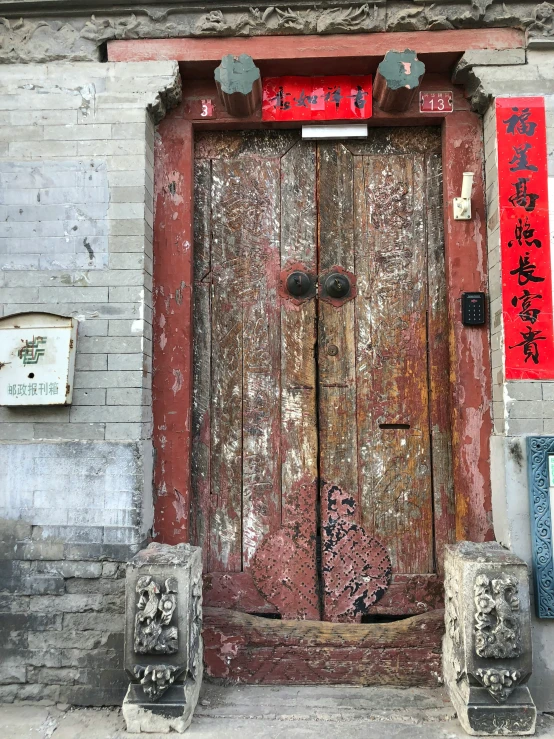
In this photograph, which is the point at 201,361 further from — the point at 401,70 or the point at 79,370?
the point at 401,70

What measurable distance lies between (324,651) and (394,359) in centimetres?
172

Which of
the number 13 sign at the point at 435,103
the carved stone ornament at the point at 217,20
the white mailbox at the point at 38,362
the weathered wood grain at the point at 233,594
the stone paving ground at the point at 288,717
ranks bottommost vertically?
the stone paving ground at the point at 288,717

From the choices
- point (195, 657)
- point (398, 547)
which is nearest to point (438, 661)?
point (398, 547)

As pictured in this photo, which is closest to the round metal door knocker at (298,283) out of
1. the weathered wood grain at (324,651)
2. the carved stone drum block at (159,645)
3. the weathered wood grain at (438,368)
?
the weathered wood grain at (438,368)

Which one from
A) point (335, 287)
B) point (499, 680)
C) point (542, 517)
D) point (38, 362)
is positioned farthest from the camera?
point (335, 287)

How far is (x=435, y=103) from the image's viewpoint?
342 cm

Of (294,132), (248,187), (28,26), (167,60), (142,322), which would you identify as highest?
(28,26)

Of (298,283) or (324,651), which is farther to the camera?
(298,283)

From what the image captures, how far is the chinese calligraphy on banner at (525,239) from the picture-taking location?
3.08 m

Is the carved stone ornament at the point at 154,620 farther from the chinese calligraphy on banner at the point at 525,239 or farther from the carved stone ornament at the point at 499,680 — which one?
the chinese calligraphy on banner at the point at 525,239

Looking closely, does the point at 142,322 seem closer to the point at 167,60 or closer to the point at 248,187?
the point at 248,187

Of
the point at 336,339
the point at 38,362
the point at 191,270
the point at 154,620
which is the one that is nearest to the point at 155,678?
the point at 154,620

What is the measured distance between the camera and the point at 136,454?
10.0ft

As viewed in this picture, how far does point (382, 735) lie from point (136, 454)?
5.90 ft
